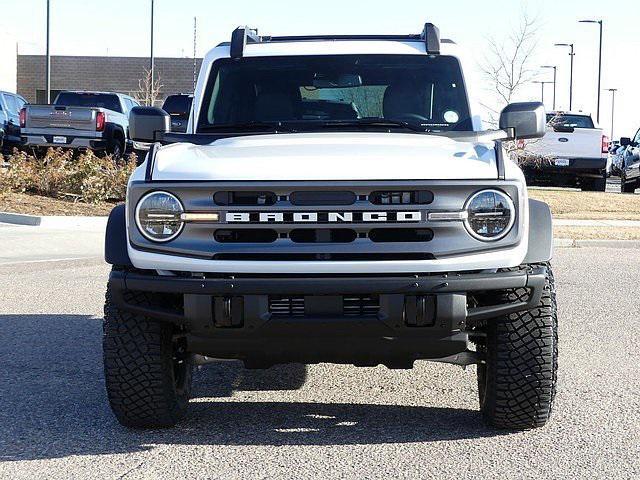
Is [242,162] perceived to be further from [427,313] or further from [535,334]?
[535,334]

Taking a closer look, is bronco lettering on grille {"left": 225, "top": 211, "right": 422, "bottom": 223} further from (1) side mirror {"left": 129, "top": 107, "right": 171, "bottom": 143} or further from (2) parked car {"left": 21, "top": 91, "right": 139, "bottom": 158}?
(2) parked car {"left": 21, "top": 91, "right": 139, "bottom": 158}

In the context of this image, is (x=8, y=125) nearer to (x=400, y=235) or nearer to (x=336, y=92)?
(x=336, y=92)

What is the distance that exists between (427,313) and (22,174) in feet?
51.7

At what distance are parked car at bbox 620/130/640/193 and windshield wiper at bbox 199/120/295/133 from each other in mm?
25304

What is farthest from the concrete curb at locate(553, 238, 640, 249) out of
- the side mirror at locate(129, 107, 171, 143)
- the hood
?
the hood

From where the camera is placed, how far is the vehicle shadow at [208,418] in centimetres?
532

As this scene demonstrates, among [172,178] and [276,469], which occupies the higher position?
[172,178]

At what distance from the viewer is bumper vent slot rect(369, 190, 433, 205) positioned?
4988 mm

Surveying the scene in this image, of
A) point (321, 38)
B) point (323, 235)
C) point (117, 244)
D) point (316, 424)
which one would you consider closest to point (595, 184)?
point (321, 38)

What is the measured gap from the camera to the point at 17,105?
3130cm

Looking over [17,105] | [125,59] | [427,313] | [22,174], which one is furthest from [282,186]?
[125,59]

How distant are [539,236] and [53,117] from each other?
1982 cm

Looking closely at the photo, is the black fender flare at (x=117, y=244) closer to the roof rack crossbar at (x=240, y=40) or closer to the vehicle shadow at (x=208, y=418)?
the vehicle shadow at (x=208, y=418)

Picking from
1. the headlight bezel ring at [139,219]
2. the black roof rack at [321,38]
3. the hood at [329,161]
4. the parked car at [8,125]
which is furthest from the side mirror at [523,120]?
the parked car at [8,125]
